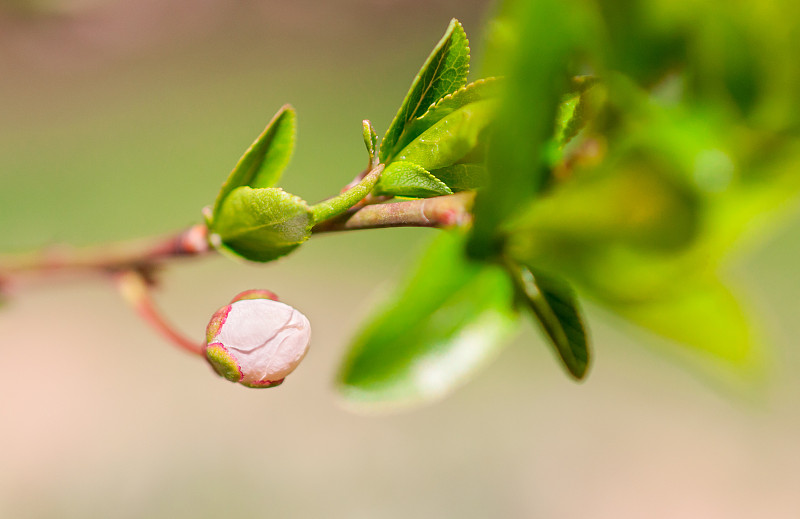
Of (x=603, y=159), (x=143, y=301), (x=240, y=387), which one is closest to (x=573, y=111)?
(x=603, y=159)

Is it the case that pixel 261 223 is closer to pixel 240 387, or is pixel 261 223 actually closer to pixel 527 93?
pixel 527 93

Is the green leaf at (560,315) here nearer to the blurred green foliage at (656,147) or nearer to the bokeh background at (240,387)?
the blurred green foliage at (656,147)

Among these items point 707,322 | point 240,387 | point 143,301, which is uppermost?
point 707,322

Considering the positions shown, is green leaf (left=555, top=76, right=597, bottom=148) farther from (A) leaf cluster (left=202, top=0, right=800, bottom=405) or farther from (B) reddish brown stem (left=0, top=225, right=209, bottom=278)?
(B) reddish brown stem (left=0, top=225, right=209, bottom=278)

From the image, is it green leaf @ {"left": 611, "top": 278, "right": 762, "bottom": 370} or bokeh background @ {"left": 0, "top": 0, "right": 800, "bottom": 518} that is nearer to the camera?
green leaf @ {"left": 611, "top": 278, "right": 762, "bottom": 370}

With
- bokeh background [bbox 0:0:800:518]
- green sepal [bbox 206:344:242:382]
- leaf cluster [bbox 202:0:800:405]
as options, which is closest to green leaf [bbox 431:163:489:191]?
leaf cluster [bbox 202:0:800:405]

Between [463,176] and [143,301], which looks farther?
[143,301]

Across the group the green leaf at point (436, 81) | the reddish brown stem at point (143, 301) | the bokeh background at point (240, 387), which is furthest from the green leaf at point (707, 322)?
the bokeh background at point (240, 387)
